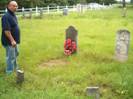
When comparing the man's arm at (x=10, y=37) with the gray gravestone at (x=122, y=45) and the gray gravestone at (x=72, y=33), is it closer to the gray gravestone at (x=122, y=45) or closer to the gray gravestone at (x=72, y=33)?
the gray gravestone at (x=72, y=33)

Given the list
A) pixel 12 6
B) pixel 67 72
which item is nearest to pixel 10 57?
pixel 12 6

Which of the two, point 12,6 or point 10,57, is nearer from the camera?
point 12,6

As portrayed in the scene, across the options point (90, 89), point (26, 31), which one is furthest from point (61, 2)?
point (90, 89)

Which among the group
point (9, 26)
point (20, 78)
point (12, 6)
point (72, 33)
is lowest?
point (20, 78)

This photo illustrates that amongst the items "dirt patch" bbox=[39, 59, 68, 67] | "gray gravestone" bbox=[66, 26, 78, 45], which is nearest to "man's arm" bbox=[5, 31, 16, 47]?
"dirt patch" bbox=[39, 59, 68, 67]

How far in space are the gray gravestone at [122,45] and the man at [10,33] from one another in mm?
3767

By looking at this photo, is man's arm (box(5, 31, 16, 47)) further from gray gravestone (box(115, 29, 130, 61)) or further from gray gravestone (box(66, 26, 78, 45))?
gray gravestone (box(115, 29, 130, 61))

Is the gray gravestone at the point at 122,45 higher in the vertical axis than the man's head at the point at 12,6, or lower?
lower

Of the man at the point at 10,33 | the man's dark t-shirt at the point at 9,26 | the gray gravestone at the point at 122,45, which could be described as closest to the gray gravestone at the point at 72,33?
the gray gravestone at the point at 122,45

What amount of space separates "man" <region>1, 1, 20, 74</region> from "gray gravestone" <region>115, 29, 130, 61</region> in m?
3.77

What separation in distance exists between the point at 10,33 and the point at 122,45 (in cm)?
414

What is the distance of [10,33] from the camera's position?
10.3 m

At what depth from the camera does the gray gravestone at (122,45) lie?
12.2 meters

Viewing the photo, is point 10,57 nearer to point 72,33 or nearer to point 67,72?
point 67,72
